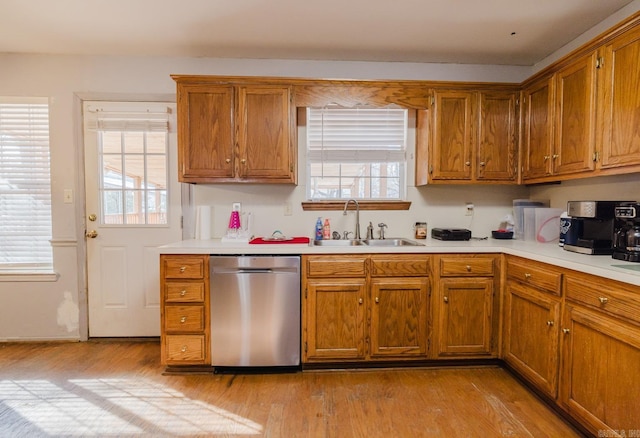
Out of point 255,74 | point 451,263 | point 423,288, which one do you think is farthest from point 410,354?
point 255,74

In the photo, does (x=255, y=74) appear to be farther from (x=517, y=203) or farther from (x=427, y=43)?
(x=517, y=203)

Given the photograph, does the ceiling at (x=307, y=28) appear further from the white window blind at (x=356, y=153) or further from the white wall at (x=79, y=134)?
the white window blind at (x=356, y=153)

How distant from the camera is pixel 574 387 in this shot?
1688 mm

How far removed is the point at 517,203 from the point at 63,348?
4054 mm

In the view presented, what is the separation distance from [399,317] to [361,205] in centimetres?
103

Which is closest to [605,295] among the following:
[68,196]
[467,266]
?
[467,266]

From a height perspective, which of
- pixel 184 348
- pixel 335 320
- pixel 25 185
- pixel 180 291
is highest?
pixel 25 185

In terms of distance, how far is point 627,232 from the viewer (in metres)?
1.72

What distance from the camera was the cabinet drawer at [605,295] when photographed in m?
1.39

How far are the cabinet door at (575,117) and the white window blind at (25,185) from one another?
4.08 metres

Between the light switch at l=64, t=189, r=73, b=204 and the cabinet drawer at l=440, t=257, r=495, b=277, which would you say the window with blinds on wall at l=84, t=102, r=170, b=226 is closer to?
the light switch at l=64, t=189, r=73, b=204

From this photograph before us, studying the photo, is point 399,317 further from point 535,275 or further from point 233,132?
point 233,132

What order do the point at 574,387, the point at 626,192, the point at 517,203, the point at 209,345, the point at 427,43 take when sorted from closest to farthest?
the point at 574,387
the point at 626,192
the point at 209,345
the point at 427,43
the point at 517,203

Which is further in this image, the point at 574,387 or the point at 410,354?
the point at 410,354
